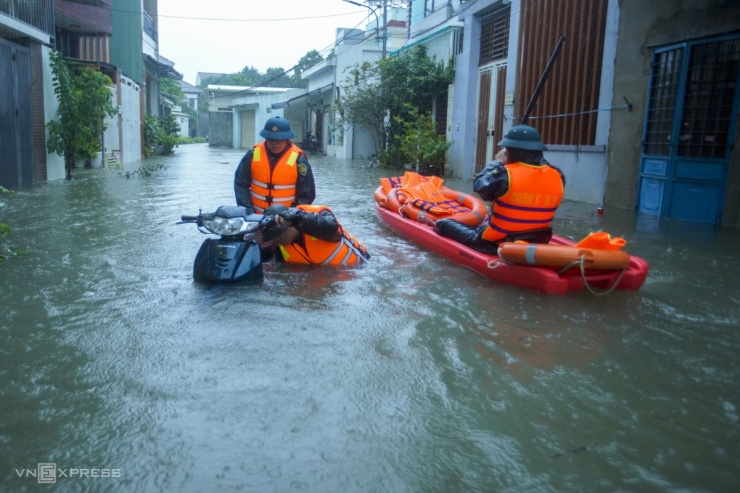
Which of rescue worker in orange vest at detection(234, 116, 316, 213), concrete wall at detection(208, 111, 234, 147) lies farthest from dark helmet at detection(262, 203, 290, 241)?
concrete wall at detection(208, 111, 234, 147)

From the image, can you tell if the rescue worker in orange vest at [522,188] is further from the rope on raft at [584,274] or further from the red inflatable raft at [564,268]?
the rope on raft at [584,274]

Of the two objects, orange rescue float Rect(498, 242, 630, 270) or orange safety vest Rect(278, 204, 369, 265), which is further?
orange safety vest Rect(278, 204, 369, 265)

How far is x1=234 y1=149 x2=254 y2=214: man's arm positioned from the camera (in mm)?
5762

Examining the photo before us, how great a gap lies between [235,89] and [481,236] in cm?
4567

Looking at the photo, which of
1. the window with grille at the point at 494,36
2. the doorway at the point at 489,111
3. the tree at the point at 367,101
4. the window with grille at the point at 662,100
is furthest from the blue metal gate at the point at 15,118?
the tree at the point at 367,101

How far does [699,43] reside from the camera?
818 cm

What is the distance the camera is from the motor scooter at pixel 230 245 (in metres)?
4.71

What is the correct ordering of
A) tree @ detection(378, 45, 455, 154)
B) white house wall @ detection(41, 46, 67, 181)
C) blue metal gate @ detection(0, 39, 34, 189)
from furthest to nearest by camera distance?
tree @ detection(378, 45, 455, 154) < white house wall @ detection(41, 46, 67, 181) < blue metal gate @ detection(0, 39, 34, 189)

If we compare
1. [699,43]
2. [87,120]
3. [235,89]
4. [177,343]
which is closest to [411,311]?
[177,343]

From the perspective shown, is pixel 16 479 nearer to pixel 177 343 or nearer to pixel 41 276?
pixel 177 343

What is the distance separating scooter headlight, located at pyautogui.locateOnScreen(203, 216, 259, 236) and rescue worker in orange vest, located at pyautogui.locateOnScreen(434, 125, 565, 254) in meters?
1.87

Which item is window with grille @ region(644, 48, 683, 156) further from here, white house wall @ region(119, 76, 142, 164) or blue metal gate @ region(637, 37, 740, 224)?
white house wall @ region(119, 76, 142, 164)
